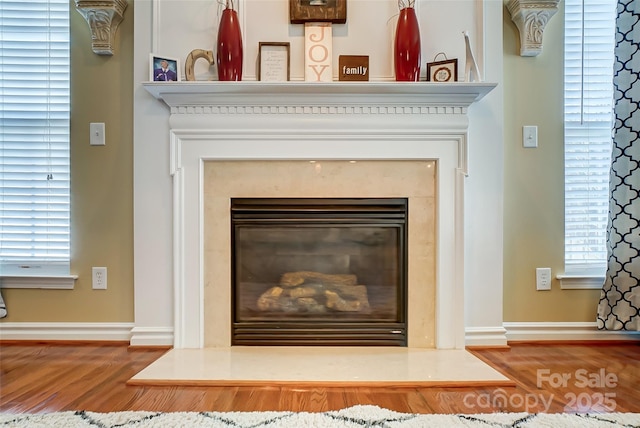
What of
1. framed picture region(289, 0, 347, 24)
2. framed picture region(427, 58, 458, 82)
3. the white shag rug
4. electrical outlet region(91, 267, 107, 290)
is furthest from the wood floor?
framed picture region(289, 0, 347, 24)

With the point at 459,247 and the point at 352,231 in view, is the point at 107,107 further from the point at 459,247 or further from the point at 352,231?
the point at 459,247

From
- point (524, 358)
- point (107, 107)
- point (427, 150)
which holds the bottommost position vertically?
point (524, 358)

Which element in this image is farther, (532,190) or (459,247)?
(532,190)

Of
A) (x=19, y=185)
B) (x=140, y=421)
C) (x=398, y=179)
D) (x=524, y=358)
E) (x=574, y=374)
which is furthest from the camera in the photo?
(x=19, y=185)

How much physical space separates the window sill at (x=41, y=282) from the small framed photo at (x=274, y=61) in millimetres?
1505

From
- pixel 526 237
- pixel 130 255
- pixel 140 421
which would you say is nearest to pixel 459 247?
pixel 526 237

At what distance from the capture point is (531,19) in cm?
228

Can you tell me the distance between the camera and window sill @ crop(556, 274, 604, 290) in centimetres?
237

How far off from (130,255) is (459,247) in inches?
69.1

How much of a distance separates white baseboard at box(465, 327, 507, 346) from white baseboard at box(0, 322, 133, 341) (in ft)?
5.96

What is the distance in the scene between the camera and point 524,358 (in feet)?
6.93

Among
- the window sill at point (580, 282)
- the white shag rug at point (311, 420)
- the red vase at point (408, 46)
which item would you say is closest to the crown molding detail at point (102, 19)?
the red vase at point (408, 46)

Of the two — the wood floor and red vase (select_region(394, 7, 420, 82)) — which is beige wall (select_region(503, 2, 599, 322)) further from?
red vase (select_region(394, 7, 420, 82))

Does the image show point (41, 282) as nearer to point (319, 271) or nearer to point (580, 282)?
point (319, 271)
